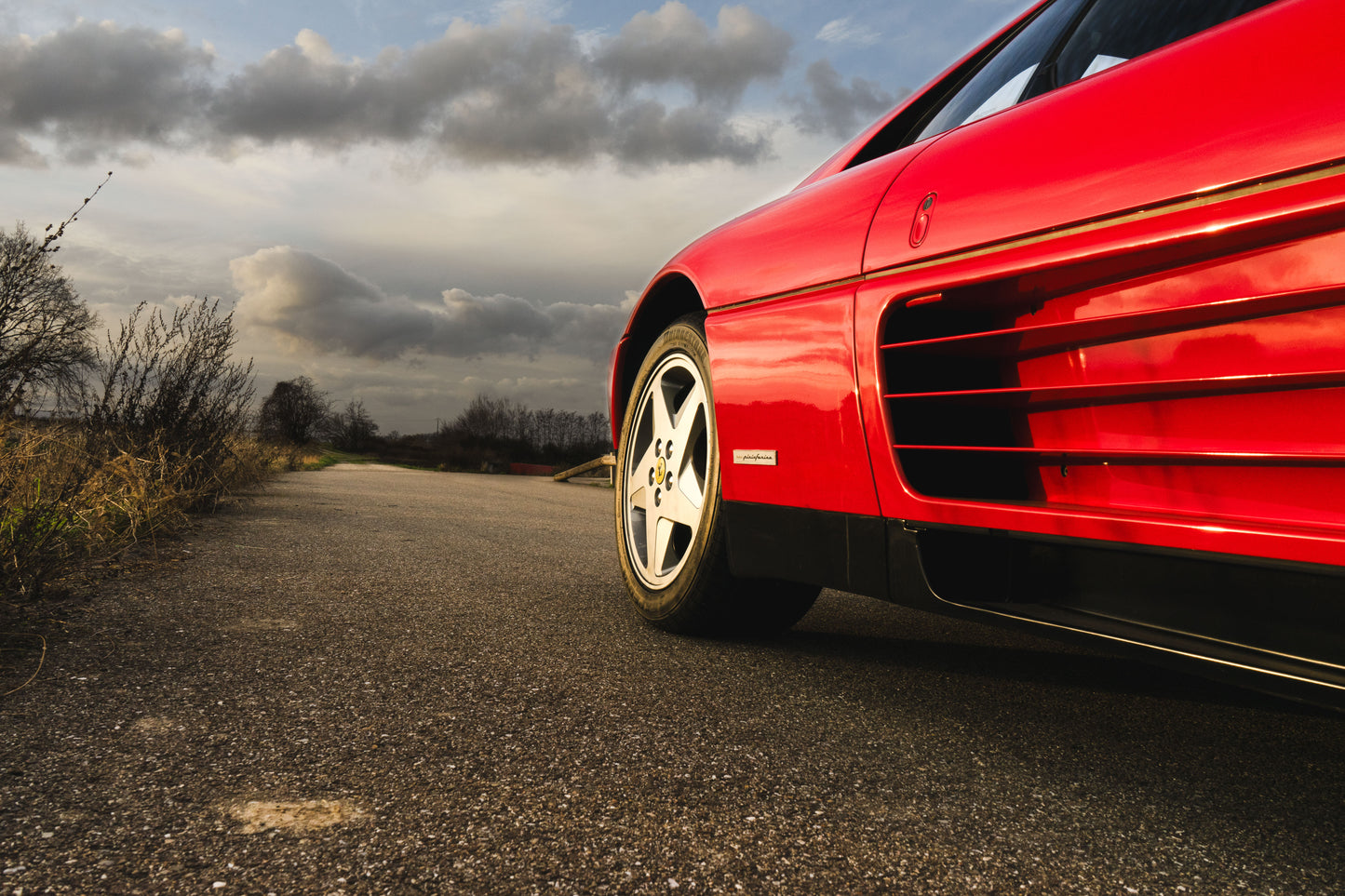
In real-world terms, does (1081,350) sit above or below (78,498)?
above

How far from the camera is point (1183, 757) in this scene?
5.38ft

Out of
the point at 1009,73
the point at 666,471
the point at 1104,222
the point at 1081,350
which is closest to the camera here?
the point at 1104,222

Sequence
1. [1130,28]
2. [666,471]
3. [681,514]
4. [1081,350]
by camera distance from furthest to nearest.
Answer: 1. [666,471]
2. [681,514]
3. [1130,28]
4. [1081,350]

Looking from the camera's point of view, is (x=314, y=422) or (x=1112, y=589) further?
(x=314, y=422)

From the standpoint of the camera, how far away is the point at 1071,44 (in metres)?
1.71

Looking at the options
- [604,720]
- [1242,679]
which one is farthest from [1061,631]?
[604,720]

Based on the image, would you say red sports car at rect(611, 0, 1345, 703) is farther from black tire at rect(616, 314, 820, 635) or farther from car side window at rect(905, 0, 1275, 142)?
black tire at rect(616, 314, 820, 635)

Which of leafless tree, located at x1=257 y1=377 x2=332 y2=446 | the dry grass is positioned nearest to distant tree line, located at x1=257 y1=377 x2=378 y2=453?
leafless tree, located at x1=257 y1=377 x2=332 y2=446

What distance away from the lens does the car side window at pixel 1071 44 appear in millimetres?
1430

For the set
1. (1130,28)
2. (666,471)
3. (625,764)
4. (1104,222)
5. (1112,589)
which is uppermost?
(1130,28)

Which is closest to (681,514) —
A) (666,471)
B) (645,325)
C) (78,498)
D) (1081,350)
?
(666,471)

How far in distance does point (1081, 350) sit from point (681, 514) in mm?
1329

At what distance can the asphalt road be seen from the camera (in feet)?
3.78

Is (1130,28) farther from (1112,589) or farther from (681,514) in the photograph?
(681,514)
